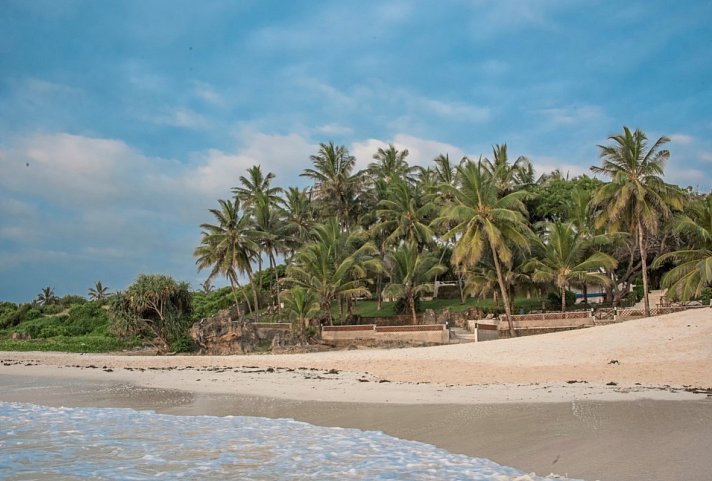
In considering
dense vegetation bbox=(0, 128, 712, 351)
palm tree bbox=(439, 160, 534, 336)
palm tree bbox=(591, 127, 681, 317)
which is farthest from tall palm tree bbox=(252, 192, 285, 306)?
palm tree bbox=(591, 127, 681, 317)

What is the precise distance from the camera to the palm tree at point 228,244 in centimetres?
4259

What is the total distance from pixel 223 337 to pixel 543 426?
25166 mm

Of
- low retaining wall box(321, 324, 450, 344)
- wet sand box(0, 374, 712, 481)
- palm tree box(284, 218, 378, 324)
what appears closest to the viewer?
wet sand box(0, 374, 712, 481)

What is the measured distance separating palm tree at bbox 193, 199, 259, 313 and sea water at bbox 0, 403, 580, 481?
105 ft

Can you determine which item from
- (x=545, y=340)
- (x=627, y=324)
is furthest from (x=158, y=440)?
(x=627, y=324)

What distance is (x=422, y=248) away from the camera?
1831 inches

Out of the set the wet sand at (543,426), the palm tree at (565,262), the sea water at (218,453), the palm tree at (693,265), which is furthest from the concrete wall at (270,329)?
the sea water at (218,453)

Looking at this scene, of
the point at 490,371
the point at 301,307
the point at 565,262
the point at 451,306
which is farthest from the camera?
the point at 451,306

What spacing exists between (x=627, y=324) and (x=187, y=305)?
Result: 77.7 feet

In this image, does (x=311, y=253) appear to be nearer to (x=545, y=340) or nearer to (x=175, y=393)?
(x=545, y=340)

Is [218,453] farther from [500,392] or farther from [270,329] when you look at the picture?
[270,329]

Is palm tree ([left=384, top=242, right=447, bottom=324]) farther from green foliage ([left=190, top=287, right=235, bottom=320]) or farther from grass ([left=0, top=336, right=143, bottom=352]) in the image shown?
green foliage ([left=190, top=287, right=235, bottom=320])

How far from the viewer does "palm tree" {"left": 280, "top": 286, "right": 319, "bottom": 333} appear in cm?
3183

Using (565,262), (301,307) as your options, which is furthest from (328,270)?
(565,262)
